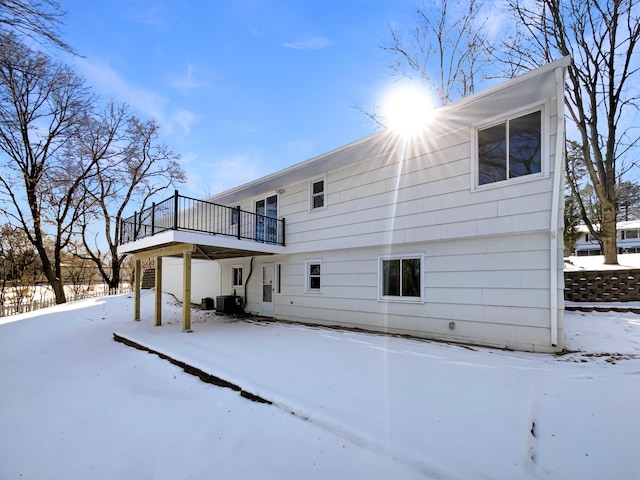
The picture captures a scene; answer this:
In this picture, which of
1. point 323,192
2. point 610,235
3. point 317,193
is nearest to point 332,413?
point 323,192

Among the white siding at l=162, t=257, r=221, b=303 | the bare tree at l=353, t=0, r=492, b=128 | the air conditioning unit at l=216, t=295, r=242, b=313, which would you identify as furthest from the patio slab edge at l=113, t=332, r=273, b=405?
the bare tree at l=353, t=0, r=492, b=128

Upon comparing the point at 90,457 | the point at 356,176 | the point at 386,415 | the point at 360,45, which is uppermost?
the point at 360,45

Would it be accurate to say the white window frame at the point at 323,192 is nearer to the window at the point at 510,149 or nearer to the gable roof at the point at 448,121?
the gable roof at the point at 448,121

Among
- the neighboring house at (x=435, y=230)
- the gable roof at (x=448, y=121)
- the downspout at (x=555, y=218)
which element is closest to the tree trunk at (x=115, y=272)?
the neighboring house at (x=435, y=230)

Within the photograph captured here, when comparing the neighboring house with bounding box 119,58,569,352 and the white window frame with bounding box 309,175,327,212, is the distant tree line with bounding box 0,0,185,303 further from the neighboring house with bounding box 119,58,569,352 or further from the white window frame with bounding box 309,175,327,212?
the white window frame with bounding box 309,175,327,212

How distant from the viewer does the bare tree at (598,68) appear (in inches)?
409

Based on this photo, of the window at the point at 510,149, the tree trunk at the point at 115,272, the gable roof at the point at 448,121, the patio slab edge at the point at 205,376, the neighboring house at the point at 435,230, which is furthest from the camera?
the tree trunk at the point at 115,272

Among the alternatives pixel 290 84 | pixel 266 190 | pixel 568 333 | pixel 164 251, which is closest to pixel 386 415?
pixel 568 333

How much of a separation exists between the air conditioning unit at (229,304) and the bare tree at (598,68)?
41.2 feet

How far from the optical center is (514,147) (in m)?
5.91

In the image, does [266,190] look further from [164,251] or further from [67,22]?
[67,22]

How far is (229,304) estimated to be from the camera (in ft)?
36.7

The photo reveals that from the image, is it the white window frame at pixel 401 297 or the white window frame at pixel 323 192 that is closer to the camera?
the white window frame at pixel 401 297

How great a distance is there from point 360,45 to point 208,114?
584 centimetres
